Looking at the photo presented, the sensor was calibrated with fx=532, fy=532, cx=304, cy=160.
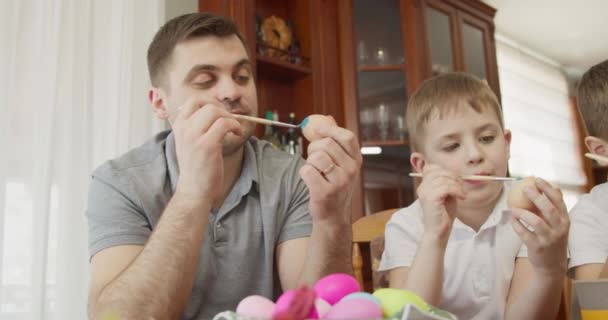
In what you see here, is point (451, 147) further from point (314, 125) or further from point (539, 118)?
point (539, 118)

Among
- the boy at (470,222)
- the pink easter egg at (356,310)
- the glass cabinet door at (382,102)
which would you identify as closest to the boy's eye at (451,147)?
the boy at (470,222)

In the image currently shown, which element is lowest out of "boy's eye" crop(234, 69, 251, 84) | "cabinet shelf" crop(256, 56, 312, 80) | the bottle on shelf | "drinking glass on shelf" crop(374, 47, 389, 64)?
"boy's eye" crop(234, 69, 251, 84)

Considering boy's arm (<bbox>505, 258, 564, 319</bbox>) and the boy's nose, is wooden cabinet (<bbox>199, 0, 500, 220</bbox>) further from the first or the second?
boy's arm (<bbox>505, 258, 564, 319</bbox>)

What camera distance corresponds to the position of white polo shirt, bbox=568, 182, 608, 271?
113 cm

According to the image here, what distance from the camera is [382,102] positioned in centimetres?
301

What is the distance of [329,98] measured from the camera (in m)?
2.85

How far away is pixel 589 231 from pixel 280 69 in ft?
6.02

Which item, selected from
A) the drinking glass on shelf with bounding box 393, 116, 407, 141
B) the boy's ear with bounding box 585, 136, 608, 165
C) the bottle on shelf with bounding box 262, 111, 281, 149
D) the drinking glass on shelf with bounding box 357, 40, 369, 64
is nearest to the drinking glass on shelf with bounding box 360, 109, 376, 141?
the drinking glass on shelf with bounding box 393, 116, 407, 141

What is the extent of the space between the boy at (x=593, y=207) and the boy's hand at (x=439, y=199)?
1.07ft

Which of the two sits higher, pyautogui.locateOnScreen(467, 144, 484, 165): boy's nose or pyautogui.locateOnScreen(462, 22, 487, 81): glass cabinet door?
pyautogui.locateOnScreen(462, 22, 487, 81): glass cabinet door

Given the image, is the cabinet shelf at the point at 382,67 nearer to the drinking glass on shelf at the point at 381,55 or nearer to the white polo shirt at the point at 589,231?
the drinking glass on shelf at the point at 381,55

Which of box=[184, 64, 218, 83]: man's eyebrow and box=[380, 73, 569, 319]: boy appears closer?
box=[380, 73, 569, 319]: boy

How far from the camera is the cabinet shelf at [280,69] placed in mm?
2609

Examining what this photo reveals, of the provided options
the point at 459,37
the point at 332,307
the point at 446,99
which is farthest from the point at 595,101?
the point at 459,37
